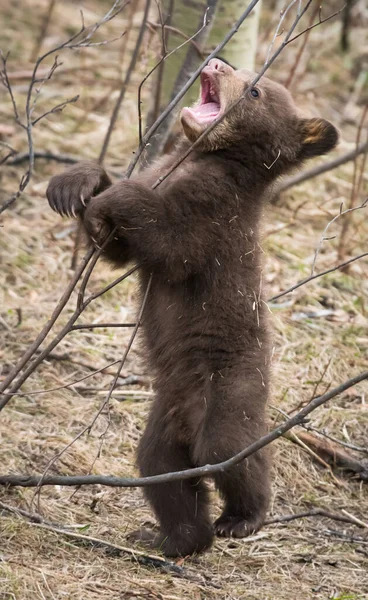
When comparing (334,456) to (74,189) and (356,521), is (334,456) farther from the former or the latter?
(74,189)

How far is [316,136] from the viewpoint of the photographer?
495 cm

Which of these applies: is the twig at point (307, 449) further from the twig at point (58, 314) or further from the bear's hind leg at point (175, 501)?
the twig at point (58, 314)

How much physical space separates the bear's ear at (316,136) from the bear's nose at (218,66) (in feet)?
1.57

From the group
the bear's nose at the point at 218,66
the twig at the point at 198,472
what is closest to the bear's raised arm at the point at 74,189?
the bear's nose at the point at 218,66

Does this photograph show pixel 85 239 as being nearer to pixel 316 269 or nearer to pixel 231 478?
pixel 231 478

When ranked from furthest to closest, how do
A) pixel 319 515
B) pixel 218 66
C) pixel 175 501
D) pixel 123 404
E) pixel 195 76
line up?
pixel 123 404 → pixel 319 515 → pixel 218 66 → pixel 175 501 → pixel 195 76

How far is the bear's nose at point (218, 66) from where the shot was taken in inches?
191

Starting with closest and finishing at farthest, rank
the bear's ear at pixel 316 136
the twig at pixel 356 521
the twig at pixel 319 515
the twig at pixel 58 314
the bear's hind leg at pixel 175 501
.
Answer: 1. the twig at pixel 58 314
2. the bear's hind leg at pixel 175 501
3. the bear's ear at pixel 316 136
4. the twig at pixel 319 515
5. the twig at pixel 356 521

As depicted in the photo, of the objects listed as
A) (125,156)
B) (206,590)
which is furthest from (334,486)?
(125,156)

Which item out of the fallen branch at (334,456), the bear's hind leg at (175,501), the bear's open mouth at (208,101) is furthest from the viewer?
the fallen branch at (334,456)

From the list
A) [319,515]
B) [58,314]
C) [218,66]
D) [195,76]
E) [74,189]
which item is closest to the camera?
[195,76]

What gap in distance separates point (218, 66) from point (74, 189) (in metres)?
1.01

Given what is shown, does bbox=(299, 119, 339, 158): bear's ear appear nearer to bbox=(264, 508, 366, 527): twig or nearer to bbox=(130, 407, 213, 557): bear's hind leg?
bbox=(130, 407, 213, 557): bear's hind leg

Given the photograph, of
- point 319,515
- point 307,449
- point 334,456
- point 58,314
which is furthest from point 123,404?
point 58,314
